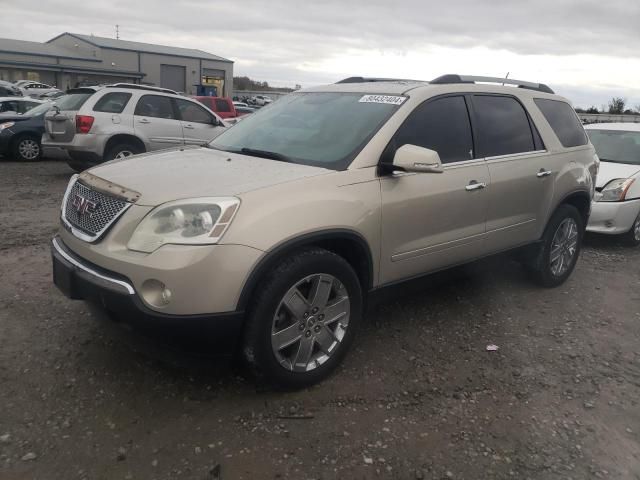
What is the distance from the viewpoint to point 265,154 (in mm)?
3629

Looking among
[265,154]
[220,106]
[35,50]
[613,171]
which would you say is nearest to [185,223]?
[265,154]

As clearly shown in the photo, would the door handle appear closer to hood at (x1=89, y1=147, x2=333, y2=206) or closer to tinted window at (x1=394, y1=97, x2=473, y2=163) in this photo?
tinted window at (x1=394, y1=97, x2=473, y2=163)

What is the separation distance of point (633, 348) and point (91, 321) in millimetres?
3898

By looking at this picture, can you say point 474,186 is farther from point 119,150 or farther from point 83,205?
point 119,150

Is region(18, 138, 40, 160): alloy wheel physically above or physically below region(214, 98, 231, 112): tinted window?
below

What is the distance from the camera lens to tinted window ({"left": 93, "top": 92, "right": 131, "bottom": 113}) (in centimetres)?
962

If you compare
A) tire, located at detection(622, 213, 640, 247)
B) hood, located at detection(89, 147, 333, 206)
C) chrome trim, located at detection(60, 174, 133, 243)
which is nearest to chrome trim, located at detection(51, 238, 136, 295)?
chrome trim, located at detection(60, 174, 133, 243)

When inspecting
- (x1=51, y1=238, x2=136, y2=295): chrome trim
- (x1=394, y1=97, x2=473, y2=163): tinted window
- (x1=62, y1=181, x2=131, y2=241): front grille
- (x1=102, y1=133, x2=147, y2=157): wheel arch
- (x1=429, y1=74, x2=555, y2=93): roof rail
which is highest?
(x1=429, y1=74, x2=555, y2=93): roof rail

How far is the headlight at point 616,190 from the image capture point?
6926mm

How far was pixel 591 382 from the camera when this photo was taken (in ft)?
11.6

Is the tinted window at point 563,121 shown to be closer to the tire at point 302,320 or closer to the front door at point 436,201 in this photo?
the front door at point 436,201

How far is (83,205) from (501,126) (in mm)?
3115

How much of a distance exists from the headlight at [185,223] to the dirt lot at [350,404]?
21.1 inches

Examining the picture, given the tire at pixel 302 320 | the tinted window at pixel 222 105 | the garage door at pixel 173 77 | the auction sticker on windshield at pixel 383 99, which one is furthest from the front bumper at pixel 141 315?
the garage door at pixel 173 77
